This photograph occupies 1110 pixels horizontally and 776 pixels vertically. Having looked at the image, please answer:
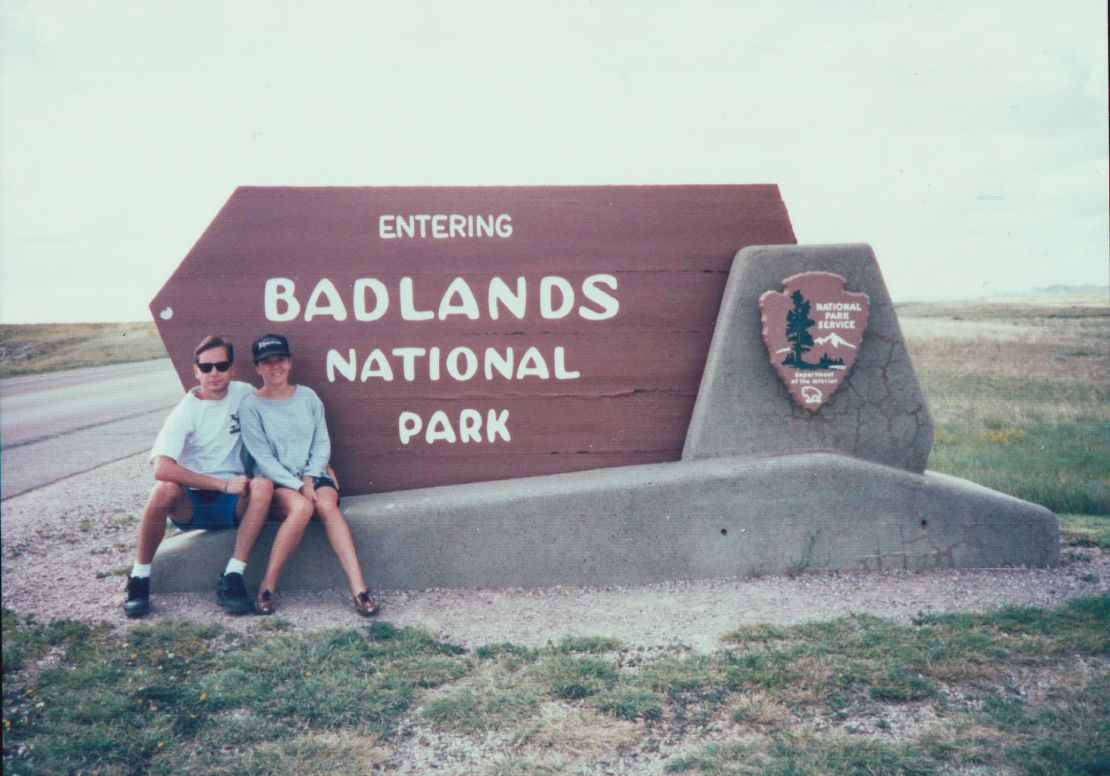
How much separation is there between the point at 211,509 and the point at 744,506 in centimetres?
Answer: 283

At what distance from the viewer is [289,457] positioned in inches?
172

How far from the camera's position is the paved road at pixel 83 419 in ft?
18.9

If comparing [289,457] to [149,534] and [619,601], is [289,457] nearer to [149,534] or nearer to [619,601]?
[149,534]

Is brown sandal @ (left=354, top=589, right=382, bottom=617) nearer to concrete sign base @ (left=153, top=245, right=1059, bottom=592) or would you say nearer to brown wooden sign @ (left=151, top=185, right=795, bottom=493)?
concrete sign base @ (left=153, top=245, right=1059, bottom=592)

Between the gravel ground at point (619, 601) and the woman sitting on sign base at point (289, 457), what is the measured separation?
0.24m

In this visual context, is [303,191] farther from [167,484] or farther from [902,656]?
[902,656]

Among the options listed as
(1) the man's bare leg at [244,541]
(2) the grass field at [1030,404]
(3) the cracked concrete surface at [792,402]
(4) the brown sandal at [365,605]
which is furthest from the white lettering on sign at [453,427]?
(2) the grass field at [1030,404]

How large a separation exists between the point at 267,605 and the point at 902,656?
9.56ft

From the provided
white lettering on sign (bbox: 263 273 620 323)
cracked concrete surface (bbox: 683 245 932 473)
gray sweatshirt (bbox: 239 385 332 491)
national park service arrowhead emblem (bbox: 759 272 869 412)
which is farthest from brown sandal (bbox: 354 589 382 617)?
national park service arrowhead emblem (bbox: 759 272 869 412)

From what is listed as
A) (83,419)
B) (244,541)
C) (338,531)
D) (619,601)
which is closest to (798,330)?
(619,601)

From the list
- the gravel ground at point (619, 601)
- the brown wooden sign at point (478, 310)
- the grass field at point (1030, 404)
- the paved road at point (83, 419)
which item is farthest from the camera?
the grass field at point (1030, 404)

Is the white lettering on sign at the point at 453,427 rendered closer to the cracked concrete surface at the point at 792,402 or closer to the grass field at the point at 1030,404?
the cracked concrete surface at the point at 792,402

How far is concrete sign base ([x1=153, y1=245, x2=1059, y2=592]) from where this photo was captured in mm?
4547

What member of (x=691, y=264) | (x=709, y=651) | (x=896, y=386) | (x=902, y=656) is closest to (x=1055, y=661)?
(x=902, y=656)
